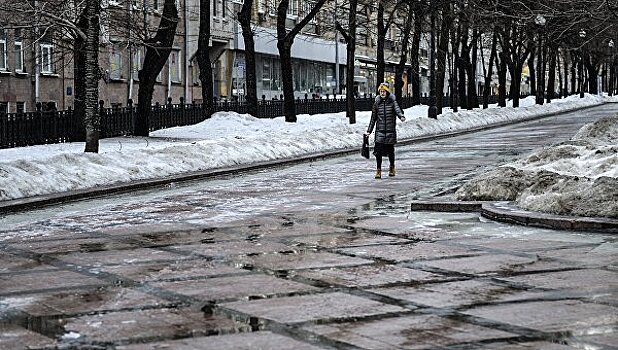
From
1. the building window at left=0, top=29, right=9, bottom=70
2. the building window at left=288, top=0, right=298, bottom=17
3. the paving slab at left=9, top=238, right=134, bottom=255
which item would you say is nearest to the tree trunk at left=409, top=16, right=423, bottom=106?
the building window at left=288, top=0, right=298, bottom=17

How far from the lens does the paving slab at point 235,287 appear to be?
9.13 meters

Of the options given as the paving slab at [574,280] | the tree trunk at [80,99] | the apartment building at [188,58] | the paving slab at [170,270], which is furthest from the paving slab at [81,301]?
the tree trunk at [80,99]

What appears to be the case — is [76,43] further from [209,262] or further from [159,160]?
[209,262]

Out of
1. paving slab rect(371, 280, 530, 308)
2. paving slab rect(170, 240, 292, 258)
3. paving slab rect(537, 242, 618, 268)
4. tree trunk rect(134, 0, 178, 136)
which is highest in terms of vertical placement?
tree trunk rect(134, 0, 178, 136)

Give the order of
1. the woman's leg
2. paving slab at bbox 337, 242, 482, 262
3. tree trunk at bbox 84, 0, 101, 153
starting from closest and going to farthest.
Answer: paving slab at bbox 337, 242, 482, 262
the woman's leg
tree trunk at bbox 84, 0, 101, 153

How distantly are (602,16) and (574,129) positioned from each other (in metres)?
14.4

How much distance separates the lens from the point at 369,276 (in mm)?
10062

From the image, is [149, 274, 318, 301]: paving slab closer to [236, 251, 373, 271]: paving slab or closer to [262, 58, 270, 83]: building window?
[236, 251, 373, 271]: paving slab

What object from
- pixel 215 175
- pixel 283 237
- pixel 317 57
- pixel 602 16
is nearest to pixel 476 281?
pixel 283 237

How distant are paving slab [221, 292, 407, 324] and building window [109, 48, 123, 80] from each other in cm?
4151

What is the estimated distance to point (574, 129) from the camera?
138ft

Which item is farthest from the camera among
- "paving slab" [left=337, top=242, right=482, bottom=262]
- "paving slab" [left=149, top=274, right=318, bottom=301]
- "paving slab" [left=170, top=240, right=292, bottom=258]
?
"paving slab" [left=170, top=240, right=292, bottom=258]

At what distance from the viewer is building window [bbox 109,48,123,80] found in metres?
49.5

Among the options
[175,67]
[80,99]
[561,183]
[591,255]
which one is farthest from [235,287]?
[175,67]
